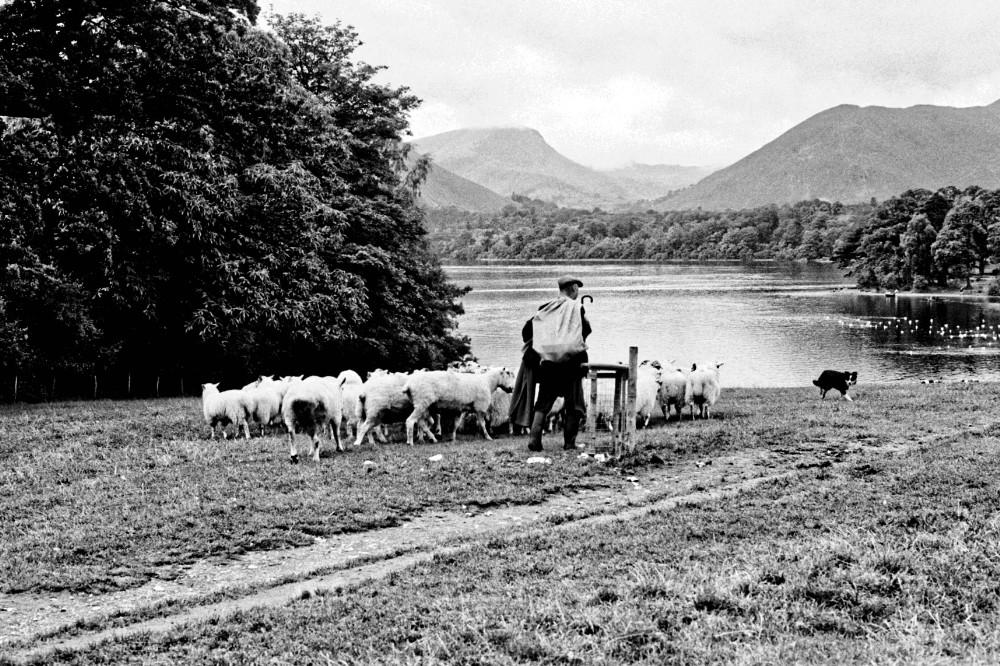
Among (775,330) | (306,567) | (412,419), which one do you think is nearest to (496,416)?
(412,419)

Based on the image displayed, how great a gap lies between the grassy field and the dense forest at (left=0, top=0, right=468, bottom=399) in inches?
309

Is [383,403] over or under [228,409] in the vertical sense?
over

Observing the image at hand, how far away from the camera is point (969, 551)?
6.62 m

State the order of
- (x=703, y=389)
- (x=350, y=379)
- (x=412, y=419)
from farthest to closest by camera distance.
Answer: (x=703, y=389)
(x=350, y=379)
(x=412, y=419)

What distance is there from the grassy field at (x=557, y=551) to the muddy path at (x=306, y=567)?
1.12 feet

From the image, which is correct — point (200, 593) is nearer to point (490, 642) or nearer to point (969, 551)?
point (490, 642)

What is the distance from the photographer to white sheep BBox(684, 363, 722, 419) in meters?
19.9

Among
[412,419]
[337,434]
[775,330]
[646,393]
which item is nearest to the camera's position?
[337,434]

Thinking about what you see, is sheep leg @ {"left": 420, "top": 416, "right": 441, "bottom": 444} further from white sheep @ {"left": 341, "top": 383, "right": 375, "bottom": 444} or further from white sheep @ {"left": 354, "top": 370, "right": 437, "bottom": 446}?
white sheep @ {"left": 341, "top": 383, "right": 375, "bottom": 444}

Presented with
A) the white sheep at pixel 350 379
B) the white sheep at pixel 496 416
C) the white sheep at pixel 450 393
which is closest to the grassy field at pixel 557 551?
the white sheep at pixel 450 393

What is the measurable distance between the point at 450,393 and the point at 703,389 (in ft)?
23.0

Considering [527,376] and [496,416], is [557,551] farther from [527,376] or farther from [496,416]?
[496,416]

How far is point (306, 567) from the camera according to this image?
815 centimetres

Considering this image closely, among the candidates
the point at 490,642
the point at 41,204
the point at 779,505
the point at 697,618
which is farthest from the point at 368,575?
the point at 41,204
